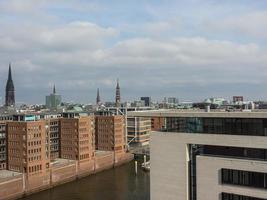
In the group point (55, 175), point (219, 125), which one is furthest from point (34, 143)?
point (219, 125)

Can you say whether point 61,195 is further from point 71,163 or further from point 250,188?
point 250,188

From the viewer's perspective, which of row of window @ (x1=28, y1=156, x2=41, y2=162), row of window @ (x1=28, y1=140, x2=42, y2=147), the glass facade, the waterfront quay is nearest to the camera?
the glass facade

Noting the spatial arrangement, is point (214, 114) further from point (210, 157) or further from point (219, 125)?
point (210, 157)

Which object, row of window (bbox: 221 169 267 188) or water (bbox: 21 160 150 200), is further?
water (bbox: 21 160 150 200)

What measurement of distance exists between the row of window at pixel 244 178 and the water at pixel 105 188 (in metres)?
37.8

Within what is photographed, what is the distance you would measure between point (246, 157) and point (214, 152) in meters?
2.63

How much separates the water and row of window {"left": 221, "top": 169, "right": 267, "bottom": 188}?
37.8 meters

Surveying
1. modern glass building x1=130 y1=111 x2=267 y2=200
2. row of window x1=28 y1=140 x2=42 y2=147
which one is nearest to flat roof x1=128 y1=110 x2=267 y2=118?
modern glass building x1=130 y1=111 x2=267 y2=200

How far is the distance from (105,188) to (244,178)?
166 feet

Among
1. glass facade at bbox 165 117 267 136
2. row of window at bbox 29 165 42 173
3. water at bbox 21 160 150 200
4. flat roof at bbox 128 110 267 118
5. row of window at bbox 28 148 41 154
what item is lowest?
water at bbox 21 160 150 200

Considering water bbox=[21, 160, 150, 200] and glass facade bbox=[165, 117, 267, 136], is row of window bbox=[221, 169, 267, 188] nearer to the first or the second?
glass facade bbox=[165, 117, 267, 136]

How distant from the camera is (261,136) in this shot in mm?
30516

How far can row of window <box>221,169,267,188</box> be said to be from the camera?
3080 cm

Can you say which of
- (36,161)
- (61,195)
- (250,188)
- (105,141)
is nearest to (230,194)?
(250,188)
